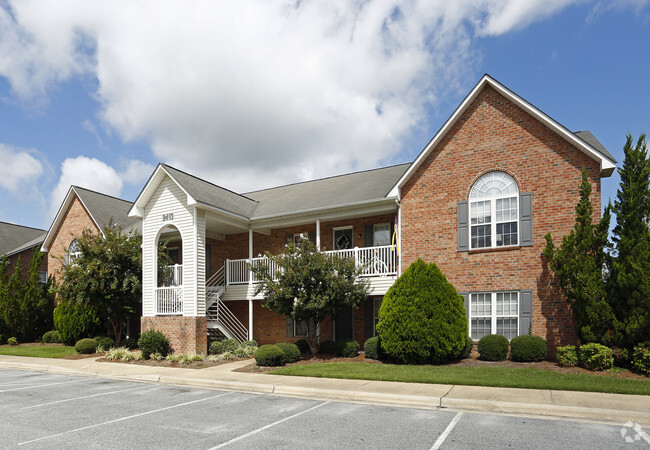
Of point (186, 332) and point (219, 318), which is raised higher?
point (219, 318)

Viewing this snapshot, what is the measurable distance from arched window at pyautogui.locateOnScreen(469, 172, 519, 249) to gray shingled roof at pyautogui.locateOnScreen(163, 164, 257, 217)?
9534 mm

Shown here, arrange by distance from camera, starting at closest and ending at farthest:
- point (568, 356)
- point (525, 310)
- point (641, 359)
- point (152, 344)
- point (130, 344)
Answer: point (641, 359), point (568, 356), point (525, 310), point (152, 344), point (130, 344)

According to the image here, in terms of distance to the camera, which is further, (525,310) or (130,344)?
(130,344)

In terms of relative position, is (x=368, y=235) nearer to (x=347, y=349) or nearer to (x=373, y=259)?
(x=373, y=259)

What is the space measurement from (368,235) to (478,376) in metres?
8.43

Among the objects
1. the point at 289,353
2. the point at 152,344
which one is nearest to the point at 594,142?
the point at 289,353

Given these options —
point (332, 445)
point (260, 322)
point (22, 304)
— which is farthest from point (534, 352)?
point (22, 304)

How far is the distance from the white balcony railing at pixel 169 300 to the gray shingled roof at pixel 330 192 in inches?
176

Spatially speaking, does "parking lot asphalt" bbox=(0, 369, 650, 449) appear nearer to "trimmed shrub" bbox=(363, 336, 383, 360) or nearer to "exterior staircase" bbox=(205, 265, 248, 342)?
"trimmed shrub" bbox=(363, 336, 383, 360)

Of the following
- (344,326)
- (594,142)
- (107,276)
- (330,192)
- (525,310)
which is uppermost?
(594,142)

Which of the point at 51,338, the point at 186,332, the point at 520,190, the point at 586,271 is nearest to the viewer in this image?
the point at 586,271

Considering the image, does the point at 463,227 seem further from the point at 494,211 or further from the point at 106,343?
the point at 106,343

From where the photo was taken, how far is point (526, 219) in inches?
600

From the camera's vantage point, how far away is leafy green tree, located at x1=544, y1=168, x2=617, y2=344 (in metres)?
12.8
